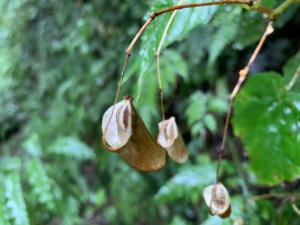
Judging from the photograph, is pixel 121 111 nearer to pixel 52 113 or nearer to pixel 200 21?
pixel 200 21

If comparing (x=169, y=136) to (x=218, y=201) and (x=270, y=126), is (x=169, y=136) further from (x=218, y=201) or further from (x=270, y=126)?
(x=270, y=126)

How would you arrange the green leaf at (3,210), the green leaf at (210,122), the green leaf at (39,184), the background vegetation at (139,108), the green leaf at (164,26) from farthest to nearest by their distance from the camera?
1. the green leaf at (210,122)
2. the green leaf at (39,184)
3. the green leaf at (3,210)
4. the background vegetation at (139,108)
5. the green leaf at (164,26)

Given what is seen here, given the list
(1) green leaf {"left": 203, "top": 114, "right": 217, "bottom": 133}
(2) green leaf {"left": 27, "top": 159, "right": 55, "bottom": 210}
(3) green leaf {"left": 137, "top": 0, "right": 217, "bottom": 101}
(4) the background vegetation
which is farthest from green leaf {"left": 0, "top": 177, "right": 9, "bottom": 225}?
(1) green leaf {"left": 203, "top": 114, "right": 217, "bottom": 133}

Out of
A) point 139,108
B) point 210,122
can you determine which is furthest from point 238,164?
point 139,108

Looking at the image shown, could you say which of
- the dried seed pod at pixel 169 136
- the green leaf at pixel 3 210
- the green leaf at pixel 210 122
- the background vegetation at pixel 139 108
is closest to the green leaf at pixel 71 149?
the background vegetation at pixel 139 108

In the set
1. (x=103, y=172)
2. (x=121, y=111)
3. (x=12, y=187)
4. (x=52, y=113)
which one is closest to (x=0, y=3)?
(x=52, y=113)

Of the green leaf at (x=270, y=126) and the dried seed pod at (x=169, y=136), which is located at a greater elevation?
the dried seed pod at (x=169, y=136)

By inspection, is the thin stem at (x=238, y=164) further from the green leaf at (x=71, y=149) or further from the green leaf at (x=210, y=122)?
the green leaf at (x=71, y=149)
